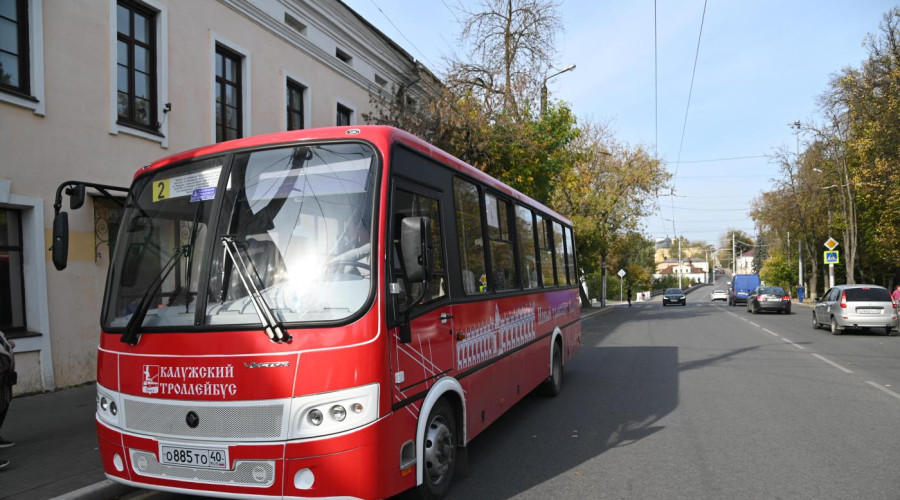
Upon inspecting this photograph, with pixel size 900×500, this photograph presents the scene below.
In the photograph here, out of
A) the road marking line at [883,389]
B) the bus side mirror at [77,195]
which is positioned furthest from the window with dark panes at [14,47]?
the road marking line at [883,389]

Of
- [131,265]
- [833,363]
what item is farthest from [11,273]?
[833,363]

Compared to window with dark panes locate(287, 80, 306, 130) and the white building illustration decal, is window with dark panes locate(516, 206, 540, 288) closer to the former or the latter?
Result: the white building illustration decal

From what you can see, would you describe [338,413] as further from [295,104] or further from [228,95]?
[295,104]

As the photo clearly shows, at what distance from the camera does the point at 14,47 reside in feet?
28.9

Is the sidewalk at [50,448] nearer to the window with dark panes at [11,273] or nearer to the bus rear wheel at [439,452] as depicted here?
the window with dark panes at [11,273]

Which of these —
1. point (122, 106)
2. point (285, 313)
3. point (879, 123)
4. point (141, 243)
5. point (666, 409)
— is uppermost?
point (879, 123)

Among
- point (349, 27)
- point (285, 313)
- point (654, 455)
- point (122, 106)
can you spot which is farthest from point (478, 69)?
point (285, 313)

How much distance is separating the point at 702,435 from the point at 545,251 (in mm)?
3267

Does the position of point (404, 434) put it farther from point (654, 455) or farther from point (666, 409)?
point (666, 409)

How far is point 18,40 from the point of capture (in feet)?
29.0

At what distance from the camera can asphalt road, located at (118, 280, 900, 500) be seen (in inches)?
195

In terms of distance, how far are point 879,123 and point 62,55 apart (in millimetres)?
30024

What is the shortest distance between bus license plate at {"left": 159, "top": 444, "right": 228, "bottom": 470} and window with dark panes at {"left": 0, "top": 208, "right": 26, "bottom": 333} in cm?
637

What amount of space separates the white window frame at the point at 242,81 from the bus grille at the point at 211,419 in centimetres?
917
